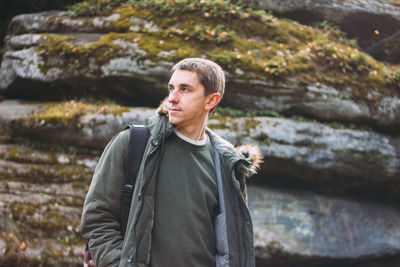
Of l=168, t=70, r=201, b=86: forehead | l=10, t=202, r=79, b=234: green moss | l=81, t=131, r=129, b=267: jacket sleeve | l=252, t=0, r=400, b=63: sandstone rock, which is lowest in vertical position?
l=10, t=202, r=79, b=234: green moss

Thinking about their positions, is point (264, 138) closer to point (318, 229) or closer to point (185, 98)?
point (318, 229)

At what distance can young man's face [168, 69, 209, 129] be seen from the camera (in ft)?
9.05

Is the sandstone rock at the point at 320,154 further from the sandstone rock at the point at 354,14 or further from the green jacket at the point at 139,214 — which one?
the sandstone rock at the point at 354,14

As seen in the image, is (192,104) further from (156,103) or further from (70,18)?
(70,18)

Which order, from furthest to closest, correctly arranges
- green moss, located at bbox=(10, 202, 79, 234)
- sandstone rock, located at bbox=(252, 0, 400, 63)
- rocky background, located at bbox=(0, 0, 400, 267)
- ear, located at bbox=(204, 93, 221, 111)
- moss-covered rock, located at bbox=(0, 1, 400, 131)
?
sandstone rock, located at bbox=(252, 0, 400, 63)
moss-covered rock, located at bbox=(0, 1, 400, 131)
rocky background, located at bbox=(0, 0, 400, 267)
green moss, located at bbox=(10, 202, 79, 234)
ear, located at bbox=(204, 93, 221, 111)

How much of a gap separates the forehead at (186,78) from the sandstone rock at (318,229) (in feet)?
15.8

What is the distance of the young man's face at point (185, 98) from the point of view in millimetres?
2760

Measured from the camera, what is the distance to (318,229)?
6.68m

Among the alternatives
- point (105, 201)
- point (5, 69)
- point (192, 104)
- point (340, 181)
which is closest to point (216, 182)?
point (192, 104)

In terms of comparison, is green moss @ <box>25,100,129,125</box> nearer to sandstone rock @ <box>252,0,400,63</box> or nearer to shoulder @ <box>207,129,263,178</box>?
shoulder @ <box>207,129,263,178</box>

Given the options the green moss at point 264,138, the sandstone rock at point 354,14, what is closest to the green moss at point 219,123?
the green moss at point 264,138

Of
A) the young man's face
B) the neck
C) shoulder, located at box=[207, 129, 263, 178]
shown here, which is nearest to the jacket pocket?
shoulder, located at box=[207, 129, 263, 178]

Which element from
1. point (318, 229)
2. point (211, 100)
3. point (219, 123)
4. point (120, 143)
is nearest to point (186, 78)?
point (211, 100)

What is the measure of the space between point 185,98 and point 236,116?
477 cm
